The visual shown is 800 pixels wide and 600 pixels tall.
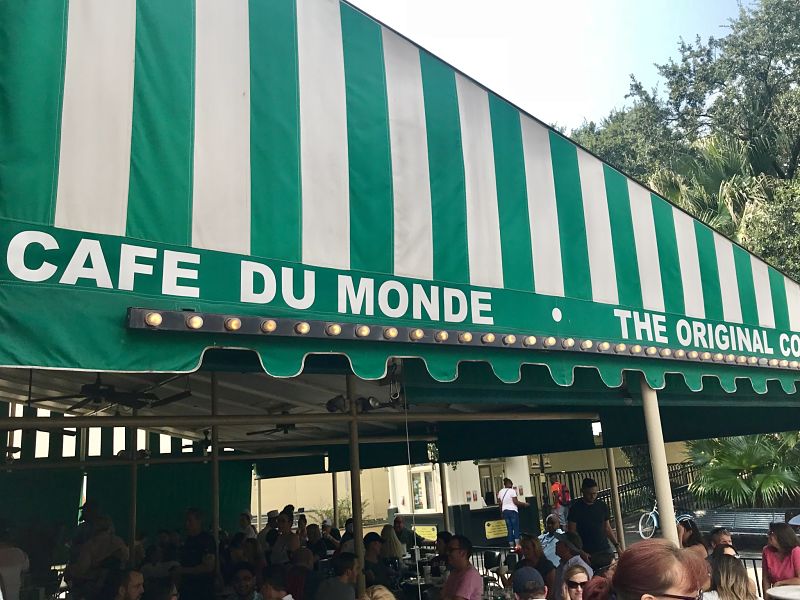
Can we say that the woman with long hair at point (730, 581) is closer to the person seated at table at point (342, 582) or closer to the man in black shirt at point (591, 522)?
the person seated at table at point (342, 582)

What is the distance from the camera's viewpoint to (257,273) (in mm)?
4195

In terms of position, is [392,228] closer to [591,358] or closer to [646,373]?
[591,358]

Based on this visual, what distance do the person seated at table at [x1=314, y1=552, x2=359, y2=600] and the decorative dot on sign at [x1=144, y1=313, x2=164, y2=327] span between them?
3.09 m

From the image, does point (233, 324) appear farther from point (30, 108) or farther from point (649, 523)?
point (649, 523)

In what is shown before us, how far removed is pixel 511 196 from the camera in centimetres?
570

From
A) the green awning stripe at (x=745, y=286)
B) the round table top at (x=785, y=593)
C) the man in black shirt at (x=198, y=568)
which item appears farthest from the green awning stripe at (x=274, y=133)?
the green awning stripe at (x=745, y=286)

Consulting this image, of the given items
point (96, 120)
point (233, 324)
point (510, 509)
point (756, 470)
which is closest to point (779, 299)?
point (233, 324)

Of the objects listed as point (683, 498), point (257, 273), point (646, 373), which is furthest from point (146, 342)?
point (683, 498)

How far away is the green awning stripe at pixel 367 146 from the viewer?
477 cm

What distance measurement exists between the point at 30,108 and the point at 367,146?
83.8 inches

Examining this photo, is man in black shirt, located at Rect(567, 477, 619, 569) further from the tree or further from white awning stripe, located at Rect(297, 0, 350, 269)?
the tree

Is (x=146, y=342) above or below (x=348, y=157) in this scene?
below

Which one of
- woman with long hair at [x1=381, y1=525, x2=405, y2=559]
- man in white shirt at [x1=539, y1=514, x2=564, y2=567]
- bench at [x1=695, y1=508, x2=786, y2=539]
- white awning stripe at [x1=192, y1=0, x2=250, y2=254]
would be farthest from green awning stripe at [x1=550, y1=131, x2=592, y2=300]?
bench at [x1=695, y1=508, x2=786, y2=539]

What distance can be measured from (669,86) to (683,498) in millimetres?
18218
